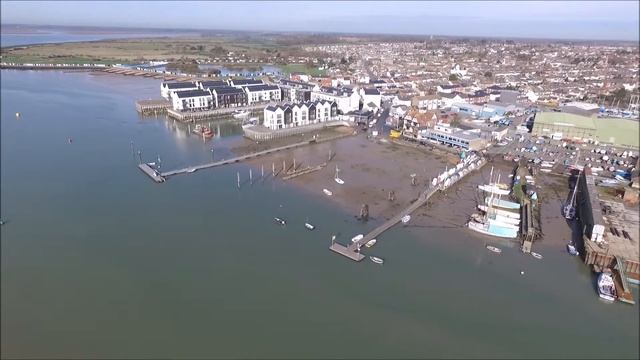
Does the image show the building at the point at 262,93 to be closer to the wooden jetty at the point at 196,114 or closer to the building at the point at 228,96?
the building at the point at 228,96

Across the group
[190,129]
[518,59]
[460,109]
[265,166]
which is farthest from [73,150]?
[518,59]

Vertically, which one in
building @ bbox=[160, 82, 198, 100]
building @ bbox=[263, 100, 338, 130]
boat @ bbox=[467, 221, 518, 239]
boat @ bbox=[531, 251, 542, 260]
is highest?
building @ bbox=[160, 82, 198, 100]

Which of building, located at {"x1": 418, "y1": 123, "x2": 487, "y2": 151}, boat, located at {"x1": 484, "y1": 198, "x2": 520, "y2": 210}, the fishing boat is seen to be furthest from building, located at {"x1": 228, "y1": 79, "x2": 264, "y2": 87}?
the fishing boat

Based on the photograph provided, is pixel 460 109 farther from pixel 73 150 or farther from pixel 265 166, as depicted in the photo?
pixel 73 150

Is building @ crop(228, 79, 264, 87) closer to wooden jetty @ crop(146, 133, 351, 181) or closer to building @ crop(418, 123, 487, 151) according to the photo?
wooden jetty @ crop(146, 133, 351, 181)

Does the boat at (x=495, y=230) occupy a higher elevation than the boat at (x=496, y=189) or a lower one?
lower

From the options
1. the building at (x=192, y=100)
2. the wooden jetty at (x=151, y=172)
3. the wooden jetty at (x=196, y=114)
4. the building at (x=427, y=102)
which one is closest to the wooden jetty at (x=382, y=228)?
→ the wooden jetty at (x=151, y=172)
